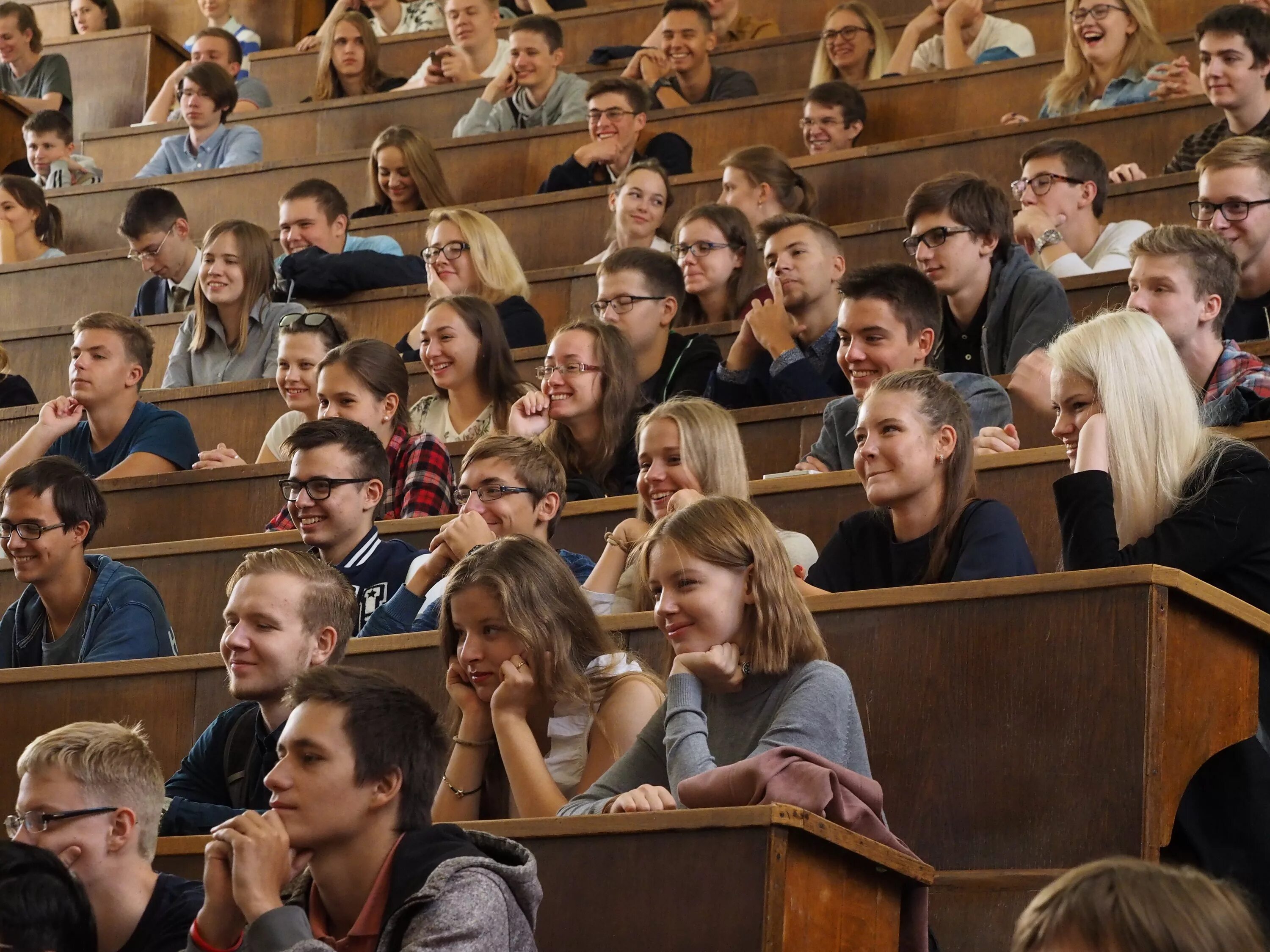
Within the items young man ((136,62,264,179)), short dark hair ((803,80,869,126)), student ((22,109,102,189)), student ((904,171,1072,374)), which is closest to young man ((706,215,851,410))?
student ((904,171,1072,374))

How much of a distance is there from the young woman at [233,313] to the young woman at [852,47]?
144 centimetres

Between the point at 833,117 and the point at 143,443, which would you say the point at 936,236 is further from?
the point at 143,443

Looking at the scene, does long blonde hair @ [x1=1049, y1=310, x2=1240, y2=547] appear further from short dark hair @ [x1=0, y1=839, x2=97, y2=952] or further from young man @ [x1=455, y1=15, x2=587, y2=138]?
young man @ [x1=455, y1=15, x2=587, y2=138]

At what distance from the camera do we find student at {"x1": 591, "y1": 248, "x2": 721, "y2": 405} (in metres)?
3.20

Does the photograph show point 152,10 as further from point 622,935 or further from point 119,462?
point 622,935

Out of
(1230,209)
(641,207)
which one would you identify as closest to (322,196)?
(641,207)

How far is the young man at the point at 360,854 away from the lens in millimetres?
1432

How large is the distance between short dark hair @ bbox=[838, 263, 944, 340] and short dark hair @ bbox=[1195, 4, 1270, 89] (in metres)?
1.05

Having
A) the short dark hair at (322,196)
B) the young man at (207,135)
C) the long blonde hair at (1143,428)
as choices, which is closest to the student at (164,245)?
the short dark hair at (322,196)

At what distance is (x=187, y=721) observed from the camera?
236cm

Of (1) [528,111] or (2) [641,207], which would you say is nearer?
(2) [641,207]

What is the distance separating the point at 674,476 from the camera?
2357mm

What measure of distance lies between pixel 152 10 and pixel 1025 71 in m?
3.33

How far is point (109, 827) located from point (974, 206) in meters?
1.72
